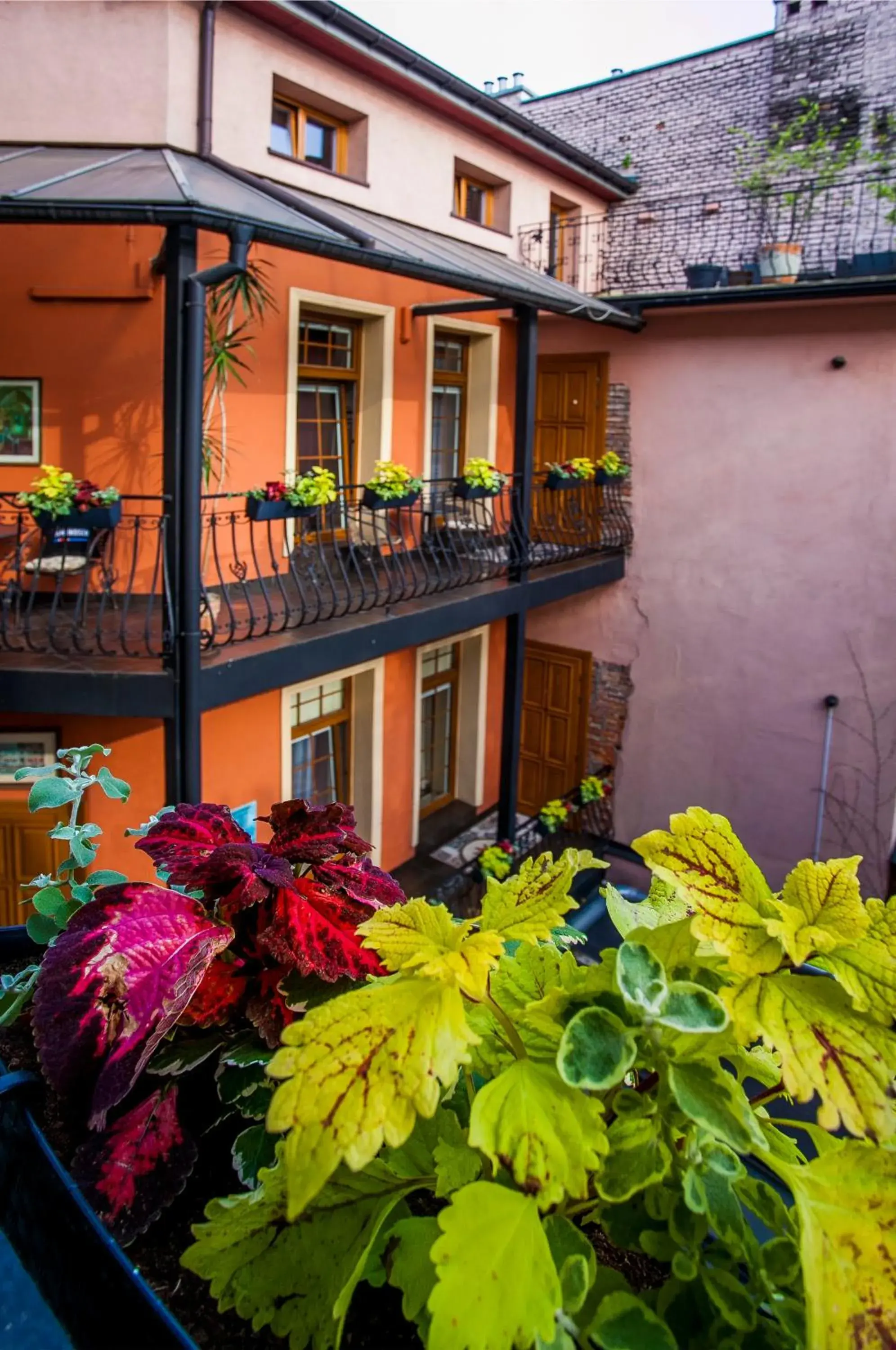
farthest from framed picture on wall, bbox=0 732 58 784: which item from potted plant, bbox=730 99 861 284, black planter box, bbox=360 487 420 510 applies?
potted plant, bbox=730 99 861 284

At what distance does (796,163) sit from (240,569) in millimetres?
8628

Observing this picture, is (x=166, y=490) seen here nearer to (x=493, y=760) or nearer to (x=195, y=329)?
(x=195, y=329)

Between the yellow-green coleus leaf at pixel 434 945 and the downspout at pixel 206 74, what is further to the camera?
the downspout at pixel 206 74

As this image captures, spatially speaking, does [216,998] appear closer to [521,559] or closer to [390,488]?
[390,488]

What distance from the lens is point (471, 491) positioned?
810cm

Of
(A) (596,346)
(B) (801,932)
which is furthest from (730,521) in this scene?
(B) (801,932)

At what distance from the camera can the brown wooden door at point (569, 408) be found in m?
10.4

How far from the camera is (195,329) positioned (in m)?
5.16

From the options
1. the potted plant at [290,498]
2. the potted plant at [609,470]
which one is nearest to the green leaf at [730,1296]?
the potted plant at [290,498]

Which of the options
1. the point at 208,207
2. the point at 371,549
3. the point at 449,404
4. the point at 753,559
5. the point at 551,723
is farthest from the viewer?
the point at 551,723

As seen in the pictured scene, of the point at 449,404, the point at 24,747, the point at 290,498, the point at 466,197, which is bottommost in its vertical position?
the point at 24,747

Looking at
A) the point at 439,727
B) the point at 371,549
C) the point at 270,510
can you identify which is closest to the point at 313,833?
the point at 270,510

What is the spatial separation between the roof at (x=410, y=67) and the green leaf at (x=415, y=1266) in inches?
310

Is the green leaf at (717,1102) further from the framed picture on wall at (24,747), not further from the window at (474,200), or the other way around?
the window at (474,200)
